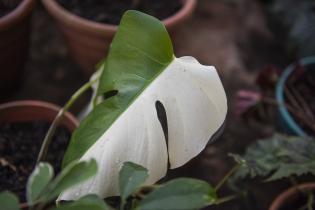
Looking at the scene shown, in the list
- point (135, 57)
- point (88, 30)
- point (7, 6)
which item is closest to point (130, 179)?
point (135, 57)

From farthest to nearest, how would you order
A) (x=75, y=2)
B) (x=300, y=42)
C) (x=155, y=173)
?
(x=300, y=42), (x=75, y=2), (x=155, y=173)

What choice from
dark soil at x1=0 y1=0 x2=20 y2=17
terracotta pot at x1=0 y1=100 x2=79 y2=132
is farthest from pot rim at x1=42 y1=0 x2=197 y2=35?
terracotta pot at x1=0 y1=100 x2=79 y2=132

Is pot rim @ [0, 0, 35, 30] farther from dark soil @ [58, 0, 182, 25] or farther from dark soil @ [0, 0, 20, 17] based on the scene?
dark soil @ [58, 0, 182, 25]

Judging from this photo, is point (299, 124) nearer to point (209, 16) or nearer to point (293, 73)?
point (293, 73)

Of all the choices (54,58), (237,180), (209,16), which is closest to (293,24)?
(209,16)

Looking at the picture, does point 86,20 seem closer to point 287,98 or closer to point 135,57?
point 135,57

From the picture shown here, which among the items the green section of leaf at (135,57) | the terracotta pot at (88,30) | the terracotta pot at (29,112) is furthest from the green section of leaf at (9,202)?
the terracotta pot at (88,30)

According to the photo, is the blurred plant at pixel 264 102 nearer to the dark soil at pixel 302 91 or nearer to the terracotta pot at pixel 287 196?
the dark soil at pixel 302 91
